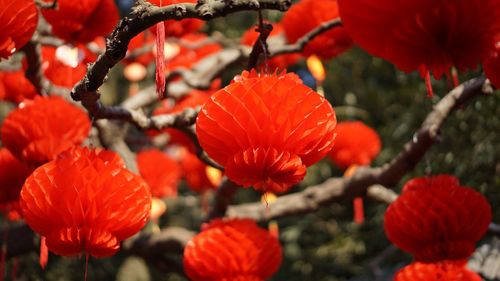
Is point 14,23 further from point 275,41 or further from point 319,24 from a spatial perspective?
point 275,41

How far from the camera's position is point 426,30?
0.78 metres

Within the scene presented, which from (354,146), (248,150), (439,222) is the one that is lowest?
(354,146)

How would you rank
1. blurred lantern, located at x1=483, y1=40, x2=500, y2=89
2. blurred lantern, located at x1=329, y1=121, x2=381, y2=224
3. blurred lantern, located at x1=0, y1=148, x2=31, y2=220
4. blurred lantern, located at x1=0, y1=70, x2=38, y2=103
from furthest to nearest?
blurred lantern, located at x1=329, y1=121, x2=381, y2=224
blurred lantern, located at x1=0, y1=70, x2=38, y2=103
blurred lantern, located at x1=0, y1=148, x2=31, y2=220
blurred lantern, located at x1=483, y1=40, x2=500, y2=89

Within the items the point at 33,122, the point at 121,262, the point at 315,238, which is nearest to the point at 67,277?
the point at 121,262

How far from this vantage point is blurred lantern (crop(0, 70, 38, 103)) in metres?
1.71

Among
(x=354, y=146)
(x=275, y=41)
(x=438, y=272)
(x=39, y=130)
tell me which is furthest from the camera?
(x=354, y=146)

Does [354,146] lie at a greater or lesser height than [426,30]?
lesser

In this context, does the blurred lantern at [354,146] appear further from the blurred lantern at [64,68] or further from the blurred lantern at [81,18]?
the blurred lantern at [81,18]

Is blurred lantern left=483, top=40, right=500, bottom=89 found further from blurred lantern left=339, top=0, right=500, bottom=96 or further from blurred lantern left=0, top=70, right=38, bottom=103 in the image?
blurred lantern left=0, top=70, right=38, bottom=103

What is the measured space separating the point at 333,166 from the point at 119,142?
1288mm

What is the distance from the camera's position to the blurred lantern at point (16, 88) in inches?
67.5

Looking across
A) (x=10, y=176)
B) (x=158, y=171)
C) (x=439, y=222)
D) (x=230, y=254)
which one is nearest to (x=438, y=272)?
(x=439, y=222)

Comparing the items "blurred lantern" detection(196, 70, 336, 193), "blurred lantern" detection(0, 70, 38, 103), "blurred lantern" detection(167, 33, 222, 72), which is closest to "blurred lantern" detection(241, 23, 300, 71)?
"blurred lantern" detection(167, 33, 222, 72)

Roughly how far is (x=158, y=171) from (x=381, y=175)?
97cm
